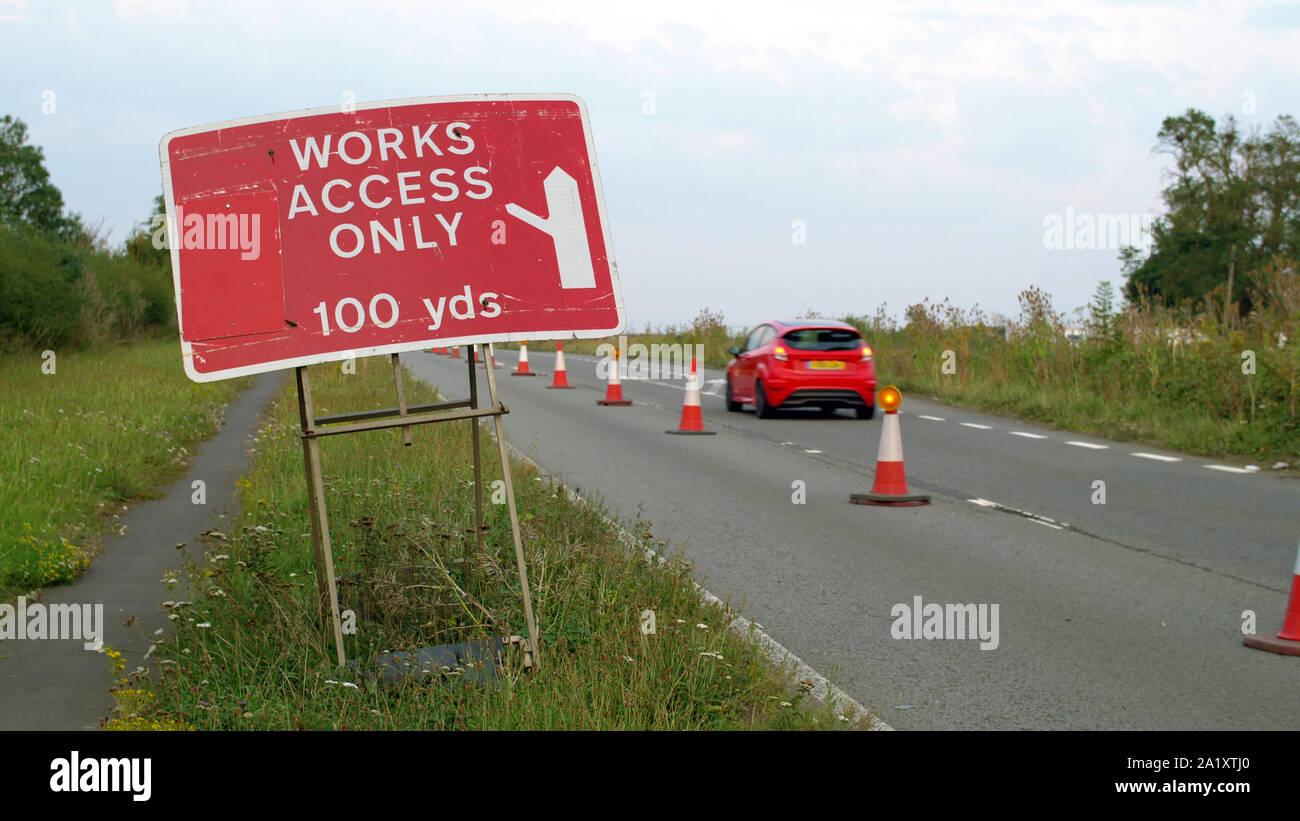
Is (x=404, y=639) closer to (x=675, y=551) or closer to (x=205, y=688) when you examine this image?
(x=205, y=688)

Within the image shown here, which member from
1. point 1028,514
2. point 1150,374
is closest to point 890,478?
point 1028,514

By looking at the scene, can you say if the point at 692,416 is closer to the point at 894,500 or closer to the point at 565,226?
the point at 894,500

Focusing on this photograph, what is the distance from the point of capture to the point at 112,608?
6824mm

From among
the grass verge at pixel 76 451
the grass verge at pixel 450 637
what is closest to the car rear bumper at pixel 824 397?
the grass verge at pixel 76 451

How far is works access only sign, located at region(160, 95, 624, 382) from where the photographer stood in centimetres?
495

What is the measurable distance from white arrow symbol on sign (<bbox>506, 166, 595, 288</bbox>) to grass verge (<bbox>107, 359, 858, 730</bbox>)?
4.17ft

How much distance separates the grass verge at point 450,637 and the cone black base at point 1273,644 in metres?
2.52

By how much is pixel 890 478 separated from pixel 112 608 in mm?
6508

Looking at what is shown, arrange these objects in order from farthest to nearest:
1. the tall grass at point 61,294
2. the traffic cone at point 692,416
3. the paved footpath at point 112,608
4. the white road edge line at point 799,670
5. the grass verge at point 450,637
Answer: the tall grass at point 61,294, the traffic cone at point 692,416, the paved footpath at point 112,608, the white road edge line at point 799,670, the grass verge at point 450,637

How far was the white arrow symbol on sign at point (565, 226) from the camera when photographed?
533 cm

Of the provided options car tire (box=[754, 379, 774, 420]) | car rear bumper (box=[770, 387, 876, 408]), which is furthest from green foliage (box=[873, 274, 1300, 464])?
car tire (box=[754, 379, 774, 420])

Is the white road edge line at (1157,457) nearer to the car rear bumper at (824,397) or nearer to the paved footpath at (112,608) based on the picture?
the car rear bumper at (824,397)

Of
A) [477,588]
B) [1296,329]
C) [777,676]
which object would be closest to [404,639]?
[477,588]
